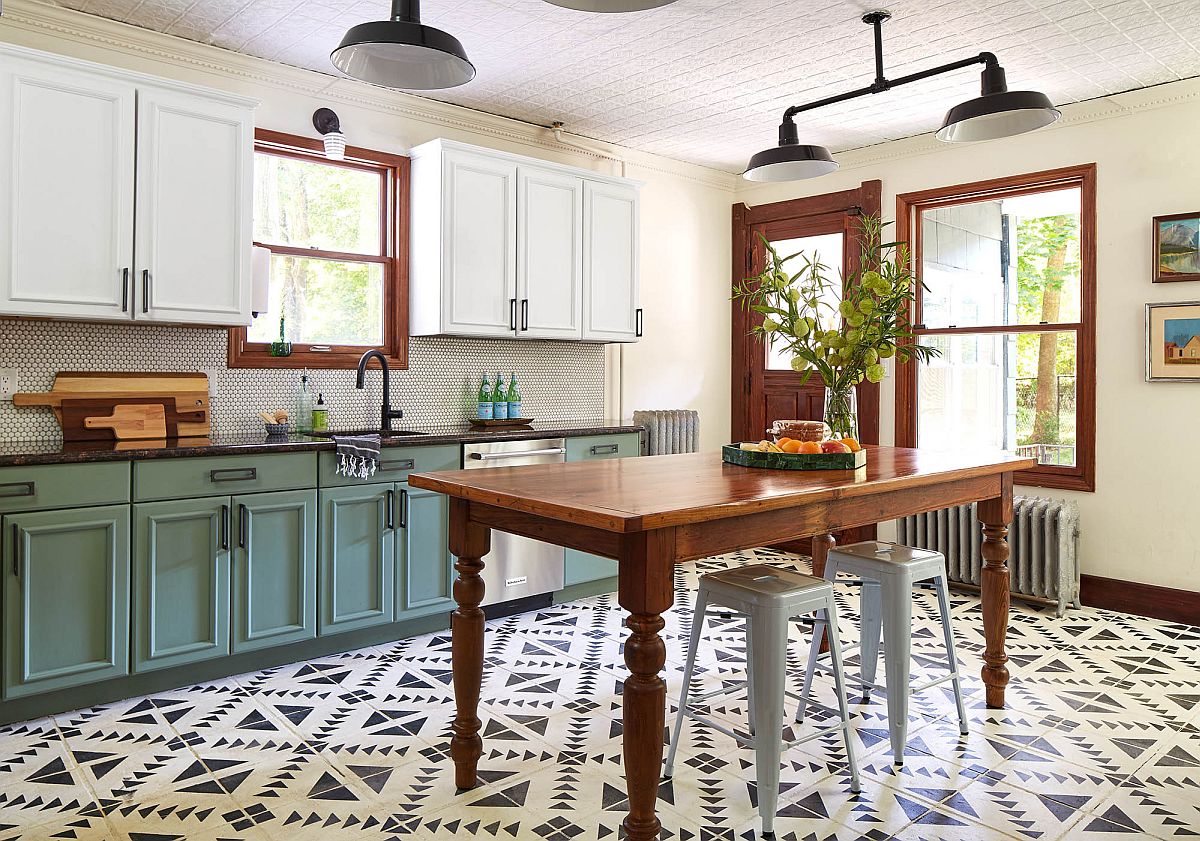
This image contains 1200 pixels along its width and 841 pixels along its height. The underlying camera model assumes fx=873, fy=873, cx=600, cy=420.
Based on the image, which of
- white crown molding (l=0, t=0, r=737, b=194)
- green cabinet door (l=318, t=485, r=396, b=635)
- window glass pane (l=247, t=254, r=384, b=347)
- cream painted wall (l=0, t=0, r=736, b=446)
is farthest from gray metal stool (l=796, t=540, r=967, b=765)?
white crown molding (l=0, t=0, r=737, b=194)

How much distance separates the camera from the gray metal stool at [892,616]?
9.48 ft

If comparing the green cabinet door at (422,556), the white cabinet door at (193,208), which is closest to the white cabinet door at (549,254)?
the green cabinet door at (422,556)

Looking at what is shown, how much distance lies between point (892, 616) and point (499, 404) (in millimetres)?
2819

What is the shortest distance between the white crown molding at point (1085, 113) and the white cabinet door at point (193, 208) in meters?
3.87

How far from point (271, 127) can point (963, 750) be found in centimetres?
412

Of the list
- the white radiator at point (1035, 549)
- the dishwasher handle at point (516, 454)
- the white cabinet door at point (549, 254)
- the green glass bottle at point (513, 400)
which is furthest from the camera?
the green glass bottle at point (513, 400)

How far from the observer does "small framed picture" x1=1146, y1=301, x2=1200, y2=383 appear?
4.53 meters

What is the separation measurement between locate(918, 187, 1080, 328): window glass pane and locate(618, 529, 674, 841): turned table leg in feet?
13.4

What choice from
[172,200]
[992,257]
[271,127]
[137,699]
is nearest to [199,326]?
[172,200]

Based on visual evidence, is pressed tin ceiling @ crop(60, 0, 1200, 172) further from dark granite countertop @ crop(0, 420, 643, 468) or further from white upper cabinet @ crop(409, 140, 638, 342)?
dark granite countertop @ crop(0, 420, 643, 468)

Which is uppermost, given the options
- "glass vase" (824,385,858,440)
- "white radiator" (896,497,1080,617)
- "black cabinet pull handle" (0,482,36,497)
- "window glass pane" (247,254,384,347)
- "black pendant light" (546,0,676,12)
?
"black pendant light" (546,0,676,12)

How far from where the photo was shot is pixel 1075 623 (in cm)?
458

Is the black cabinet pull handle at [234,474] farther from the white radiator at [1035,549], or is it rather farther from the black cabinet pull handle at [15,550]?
the white radiator at [1035,549]

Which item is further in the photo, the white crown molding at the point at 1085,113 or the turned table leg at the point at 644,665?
the white crown molding at the point at 1085,113
